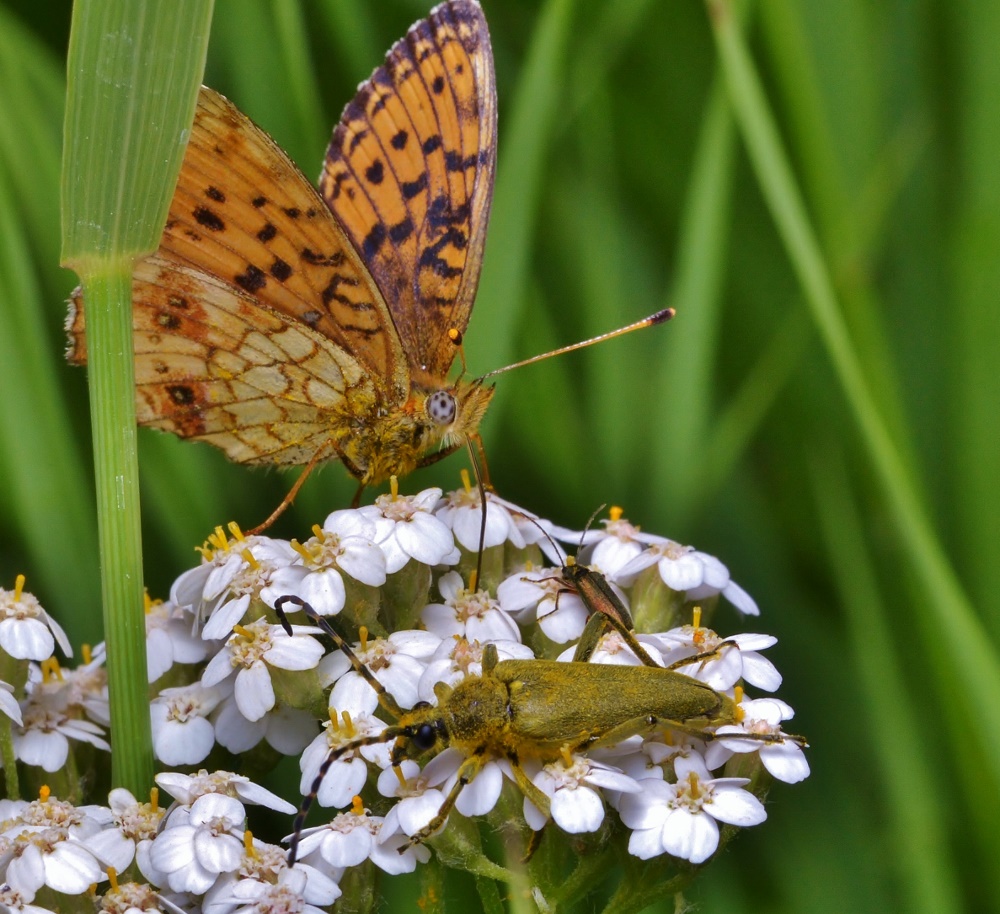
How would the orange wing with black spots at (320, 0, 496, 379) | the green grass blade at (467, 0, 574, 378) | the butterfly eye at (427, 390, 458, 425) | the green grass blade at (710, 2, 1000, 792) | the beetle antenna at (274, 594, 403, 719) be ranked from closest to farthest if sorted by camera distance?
the beetle antenna at (274, 594, 403, 719) < the green grass blade at (710, 2, 1000, 792) < the butterfly eye at (427, 390, 458, 425) < the orange wing with black spots at (320, 0, 496, 379) < the green grass blade at (467, 0, 574, 378)

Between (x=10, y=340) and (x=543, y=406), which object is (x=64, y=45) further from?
(x=543, y=406)

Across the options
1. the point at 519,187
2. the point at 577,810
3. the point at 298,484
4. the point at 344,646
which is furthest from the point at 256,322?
the point at 577,810

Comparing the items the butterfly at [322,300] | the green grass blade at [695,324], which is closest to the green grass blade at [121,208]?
the butterfly at [322,300]

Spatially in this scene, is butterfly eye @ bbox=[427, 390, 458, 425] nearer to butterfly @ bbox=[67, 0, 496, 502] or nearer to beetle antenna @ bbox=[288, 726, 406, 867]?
butterfly @ bbox=[67, 0, 496, 502]

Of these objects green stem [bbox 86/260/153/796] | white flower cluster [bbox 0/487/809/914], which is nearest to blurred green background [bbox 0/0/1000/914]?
white flower cluster [bbox 0/487/809/914]

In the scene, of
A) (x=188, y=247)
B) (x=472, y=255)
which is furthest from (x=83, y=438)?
(x=472, y=255)

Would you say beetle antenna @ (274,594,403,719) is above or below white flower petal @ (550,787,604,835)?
above

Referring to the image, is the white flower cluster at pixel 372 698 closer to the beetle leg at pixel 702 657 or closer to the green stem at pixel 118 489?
the beetle leg at pixel 702 657

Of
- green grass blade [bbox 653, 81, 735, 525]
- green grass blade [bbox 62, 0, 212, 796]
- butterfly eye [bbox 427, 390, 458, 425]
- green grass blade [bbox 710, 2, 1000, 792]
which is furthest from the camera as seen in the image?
green grass blade [bbox 653, 81, 735, 525]
